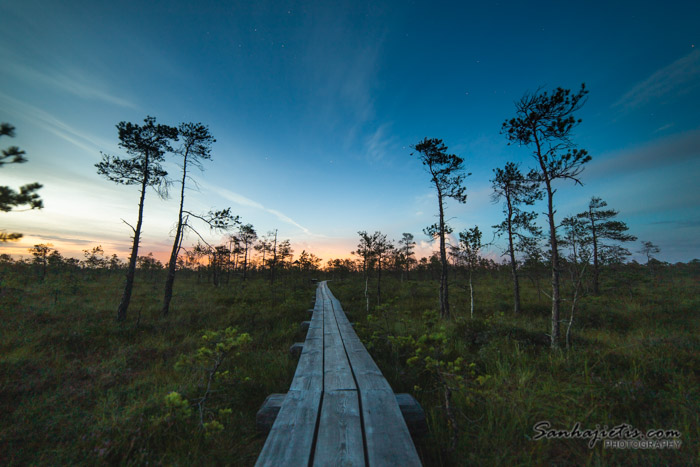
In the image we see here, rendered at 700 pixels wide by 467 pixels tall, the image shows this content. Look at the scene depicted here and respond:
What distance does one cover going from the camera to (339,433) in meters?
2.02

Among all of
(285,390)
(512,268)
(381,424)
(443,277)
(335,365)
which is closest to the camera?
(381,424)

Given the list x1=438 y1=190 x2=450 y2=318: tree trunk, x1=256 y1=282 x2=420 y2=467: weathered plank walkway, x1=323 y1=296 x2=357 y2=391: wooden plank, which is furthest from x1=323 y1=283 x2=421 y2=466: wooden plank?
x1=438 y1=190 x2=450 y2=318: tree trunk

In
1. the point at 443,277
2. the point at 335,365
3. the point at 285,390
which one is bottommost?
the point at 285,390

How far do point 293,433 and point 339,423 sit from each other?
0.46 metres

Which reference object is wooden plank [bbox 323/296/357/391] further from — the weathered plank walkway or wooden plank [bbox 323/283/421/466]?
wooden plank [bbox 323/283/421/466]

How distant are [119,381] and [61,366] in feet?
7.09

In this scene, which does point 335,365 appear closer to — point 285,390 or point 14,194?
point 285,390

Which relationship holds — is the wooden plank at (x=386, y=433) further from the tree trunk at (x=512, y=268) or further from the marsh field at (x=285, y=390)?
the tree trunk at (x=512, y=268)

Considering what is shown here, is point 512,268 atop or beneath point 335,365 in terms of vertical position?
atop

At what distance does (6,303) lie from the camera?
10.1m

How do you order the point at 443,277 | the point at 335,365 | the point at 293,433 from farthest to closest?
the point at 443,277, the point at 335,365, the point at 293,433

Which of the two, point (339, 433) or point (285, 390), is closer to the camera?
point (339, 433)

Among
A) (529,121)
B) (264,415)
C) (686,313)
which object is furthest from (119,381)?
(686,313)

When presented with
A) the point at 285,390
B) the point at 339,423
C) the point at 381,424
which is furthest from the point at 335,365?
the point at 381,424
